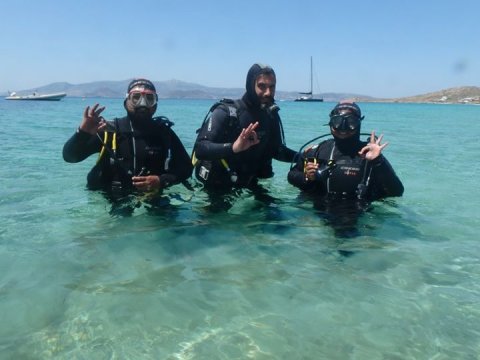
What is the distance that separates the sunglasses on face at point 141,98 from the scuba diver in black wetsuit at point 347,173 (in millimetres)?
1957

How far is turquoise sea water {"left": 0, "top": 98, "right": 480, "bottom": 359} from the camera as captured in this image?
3.02m

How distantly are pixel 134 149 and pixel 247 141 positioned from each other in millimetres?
A: 1352

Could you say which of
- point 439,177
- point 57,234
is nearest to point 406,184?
point 439,177

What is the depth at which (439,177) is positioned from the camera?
10.1 m

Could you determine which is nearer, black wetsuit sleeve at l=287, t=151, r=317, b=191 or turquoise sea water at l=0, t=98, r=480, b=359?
turquoise sea water at l=0, t=98, r=480, b=359

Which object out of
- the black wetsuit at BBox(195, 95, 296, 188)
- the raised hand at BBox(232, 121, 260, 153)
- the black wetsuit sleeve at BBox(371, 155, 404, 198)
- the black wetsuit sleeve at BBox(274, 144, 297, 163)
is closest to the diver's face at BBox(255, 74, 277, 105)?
the black wetsuit at BBox(195, 95, 296, 188)

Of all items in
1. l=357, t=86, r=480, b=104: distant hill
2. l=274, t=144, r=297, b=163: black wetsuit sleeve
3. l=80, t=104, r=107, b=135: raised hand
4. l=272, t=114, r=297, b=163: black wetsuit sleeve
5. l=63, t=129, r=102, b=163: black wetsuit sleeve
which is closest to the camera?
l=80, t=104, r=107, b=135: raised hand

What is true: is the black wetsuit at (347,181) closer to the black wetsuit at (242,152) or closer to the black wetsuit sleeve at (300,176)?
the black wetsuit sleeve at (300,176)

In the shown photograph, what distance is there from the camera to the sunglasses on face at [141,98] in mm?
4973

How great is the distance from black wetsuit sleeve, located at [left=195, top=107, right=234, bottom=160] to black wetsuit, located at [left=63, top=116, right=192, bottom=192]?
32 centimetres

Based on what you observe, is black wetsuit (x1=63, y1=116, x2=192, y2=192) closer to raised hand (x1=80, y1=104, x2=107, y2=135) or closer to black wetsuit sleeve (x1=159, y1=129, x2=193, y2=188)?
black wetsuit sleeve (x1=159, y1=129, x2=193, y2=188)

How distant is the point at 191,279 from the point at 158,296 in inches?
16.0

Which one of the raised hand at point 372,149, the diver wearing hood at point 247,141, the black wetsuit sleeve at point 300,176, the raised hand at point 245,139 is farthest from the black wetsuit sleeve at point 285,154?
the raised hand at point 245,139

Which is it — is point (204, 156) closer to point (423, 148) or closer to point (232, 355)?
point (232, 355)
